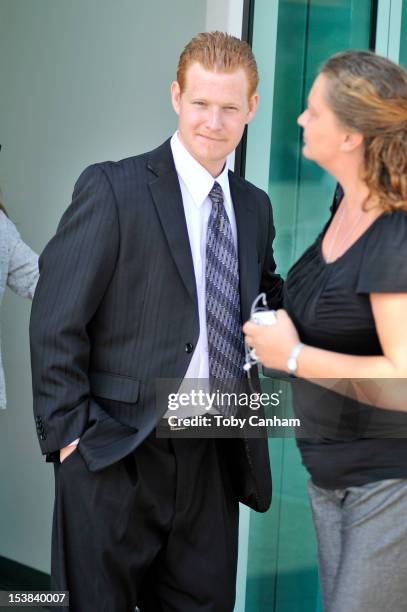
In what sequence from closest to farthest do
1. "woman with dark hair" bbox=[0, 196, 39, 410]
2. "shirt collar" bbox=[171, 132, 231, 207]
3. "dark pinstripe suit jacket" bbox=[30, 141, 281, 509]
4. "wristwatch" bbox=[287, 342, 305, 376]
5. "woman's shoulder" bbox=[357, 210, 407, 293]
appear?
"woman's shoulder" bbox=[357, 210, 407, 293], "wristwatch" bbox=[287, 342, 305, 376], "dark pinstripe suit jacket" bbox=[30, 141, 281, 509], "shirt collar" bbox=[171, 132, 231, 207], "woman with dark hair" bbox=[0, 196, 39, 410]

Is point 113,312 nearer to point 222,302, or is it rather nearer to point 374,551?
point 222,302

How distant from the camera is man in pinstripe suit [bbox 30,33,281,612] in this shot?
2.37 m

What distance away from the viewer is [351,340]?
1.87 m

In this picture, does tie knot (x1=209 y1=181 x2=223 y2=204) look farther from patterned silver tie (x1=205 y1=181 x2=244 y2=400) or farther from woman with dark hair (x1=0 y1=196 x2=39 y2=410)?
woman with dark hair (x1=0 y1=196 x2=39 y2=410)

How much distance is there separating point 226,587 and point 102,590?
0.34 metres

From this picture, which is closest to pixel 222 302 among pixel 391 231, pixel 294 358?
pixel 294 358

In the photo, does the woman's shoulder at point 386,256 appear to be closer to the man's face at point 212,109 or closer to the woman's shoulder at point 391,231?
the woman's shoulder at point 391,231

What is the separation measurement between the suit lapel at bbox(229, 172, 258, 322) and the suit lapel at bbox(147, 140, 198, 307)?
0.16 meters

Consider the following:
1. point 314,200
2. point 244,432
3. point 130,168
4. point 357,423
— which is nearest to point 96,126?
point 314,200

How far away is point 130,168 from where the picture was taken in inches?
96.8

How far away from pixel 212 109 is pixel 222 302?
1.49 feet

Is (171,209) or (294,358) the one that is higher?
(171,209)

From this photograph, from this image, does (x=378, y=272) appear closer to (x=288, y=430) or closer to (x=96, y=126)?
(x=288, y=430)

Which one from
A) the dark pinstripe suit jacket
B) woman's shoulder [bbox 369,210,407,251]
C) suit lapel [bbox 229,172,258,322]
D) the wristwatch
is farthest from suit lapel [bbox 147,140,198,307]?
woman's shoulder [bbox 369,210,407,251]
